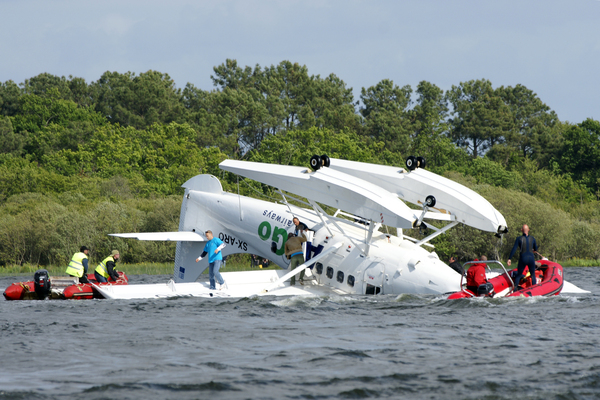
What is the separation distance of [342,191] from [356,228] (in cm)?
263

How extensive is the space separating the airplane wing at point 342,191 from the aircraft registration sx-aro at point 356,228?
0.02 metres

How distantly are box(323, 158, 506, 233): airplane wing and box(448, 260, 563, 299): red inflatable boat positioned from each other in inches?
42.5

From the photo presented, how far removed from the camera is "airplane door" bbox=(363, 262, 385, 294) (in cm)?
1623

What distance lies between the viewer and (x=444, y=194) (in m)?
16.0

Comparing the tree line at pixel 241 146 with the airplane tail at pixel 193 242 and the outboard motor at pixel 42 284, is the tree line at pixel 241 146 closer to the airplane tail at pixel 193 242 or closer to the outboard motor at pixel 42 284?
the airplane tail at pixel 193 242

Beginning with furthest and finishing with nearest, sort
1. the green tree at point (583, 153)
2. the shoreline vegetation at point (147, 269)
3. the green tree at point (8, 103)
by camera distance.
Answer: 1. the green tree at point (8, 103)
2. the green tree at point (583, 153)
3. the shoreline vegetation at point (147, 269)

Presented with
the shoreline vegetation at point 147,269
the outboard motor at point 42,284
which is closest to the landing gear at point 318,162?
the outboard motor at point 42,284

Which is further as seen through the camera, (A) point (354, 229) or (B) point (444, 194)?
(A) point (354, 229)

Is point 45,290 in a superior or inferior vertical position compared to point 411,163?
inferior

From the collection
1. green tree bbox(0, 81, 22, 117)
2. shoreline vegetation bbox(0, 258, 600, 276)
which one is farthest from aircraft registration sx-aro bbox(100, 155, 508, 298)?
green tree bbox(0, 81, 22, 117)

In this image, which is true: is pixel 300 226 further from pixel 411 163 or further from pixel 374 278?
pixel 411 163

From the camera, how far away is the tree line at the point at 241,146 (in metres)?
42.0

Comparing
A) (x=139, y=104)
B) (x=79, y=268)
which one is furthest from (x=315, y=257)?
(x=139, y=104)

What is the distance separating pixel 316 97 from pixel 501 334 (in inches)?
3078
